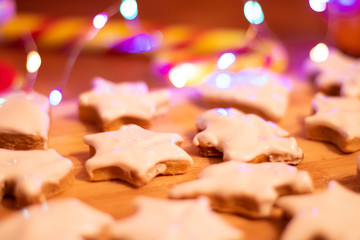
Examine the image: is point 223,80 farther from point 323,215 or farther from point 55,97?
point 323,215

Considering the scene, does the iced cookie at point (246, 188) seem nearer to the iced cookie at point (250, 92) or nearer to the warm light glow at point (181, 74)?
the iced cookie at point (250, 92)

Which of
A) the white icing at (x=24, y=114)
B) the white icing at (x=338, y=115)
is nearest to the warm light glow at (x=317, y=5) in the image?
the white icing at (x=338, y=115)

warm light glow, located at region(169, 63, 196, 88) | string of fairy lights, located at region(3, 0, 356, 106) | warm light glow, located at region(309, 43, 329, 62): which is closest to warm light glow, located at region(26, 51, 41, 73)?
string of fairy lights, located at region(3, 0, 356, 106)

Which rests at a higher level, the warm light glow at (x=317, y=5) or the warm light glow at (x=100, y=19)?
the warm light glow at (x=317, y=5)

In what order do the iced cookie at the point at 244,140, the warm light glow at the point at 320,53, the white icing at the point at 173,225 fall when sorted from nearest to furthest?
the white icing at the point at 173,225 → the iced cookie at the point at 244,140 → the warm light glow at the point at 320,53

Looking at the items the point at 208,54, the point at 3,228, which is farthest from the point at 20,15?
the point at 3,228

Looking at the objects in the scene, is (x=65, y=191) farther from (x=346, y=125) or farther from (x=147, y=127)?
(x=346, y=125)
